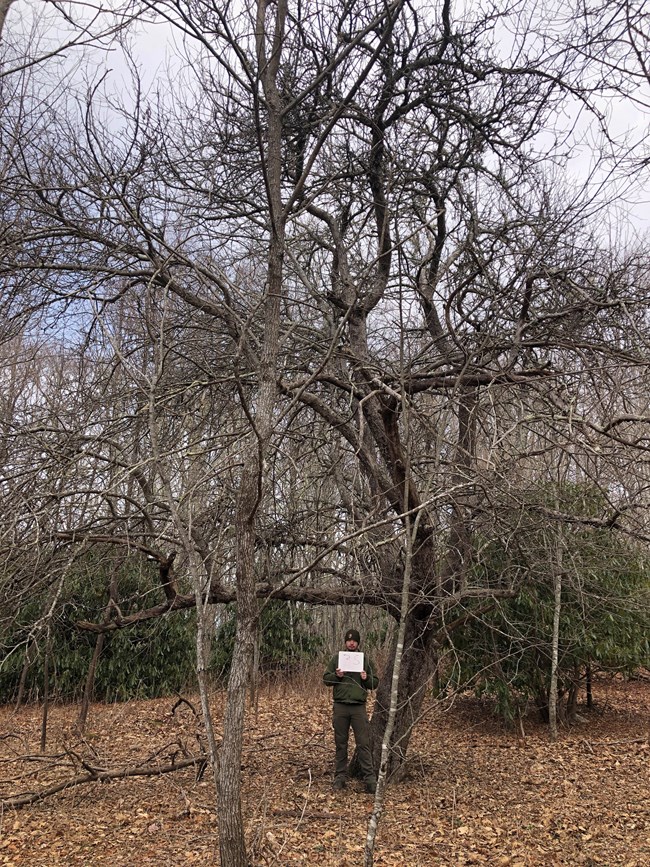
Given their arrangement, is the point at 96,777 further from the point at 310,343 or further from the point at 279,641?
the point at 279,641

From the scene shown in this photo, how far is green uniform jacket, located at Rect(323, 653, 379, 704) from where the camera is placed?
21.6 feet

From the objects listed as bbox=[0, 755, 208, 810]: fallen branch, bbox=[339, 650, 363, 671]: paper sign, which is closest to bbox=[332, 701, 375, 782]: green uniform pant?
bbox=[339, 650, 363, 671]: paper sign

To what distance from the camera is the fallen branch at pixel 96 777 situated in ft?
19.1

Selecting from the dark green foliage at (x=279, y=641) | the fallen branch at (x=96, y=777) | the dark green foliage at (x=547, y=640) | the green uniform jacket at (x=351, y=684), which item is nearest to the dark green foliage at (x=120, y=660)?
the dark green foliage at (x=279, y=641)

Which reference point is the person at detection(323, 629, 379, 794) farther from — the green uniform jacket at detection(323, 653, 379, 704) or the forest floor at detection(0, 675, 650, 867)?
the forest floor at detection(0, 675, 650, 867)

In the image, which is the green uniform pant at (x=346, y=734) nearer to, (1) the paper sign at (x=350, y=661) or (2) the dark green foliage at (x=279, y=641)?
(1) the paper sign at (x=350, y=661)

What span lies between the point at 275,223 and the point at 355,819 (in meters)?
4.48

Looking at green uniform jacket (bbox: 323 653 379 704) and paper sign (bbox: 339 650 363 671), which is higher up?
paper sign (bbox: 339 650 363 671)

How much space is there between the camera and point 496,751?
332 inches

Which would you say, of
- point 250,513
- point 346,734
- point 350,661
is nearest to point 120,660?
point 346,734

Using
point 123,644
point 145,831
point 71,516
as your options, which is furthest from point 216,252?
point 123,644

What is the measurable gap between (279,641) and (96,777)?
660 centimetres

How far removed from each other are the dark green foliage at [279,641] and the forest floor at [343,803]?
2.73 m

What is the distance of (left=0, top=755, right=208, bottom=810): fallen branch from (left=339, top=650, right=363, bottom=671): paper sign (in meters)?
1.41
